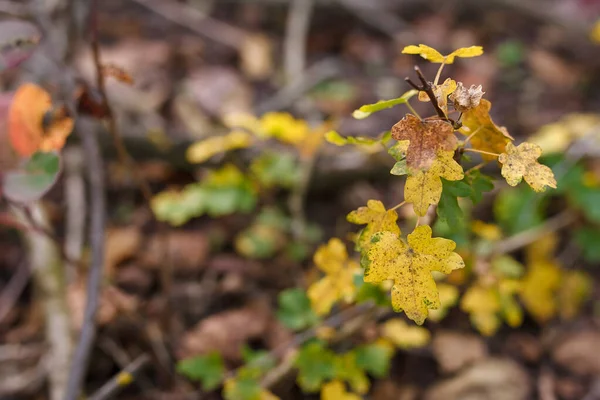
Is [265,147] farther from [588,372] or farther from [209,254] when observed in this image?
[588,372]

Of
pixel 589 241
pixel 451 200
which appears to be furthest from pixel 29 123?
pixel 589 241

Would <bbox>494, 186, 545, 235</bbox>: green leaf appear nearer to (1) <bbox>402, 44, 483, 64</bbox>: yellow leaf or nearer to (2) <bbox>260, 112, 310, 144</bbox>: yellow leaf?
(2) <bbox>260, 112, 310, 144</bbox>: yellow leaf

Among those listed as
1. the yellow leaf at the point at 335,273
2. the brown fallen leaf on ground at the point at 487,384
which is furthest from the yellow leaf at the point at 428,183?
the brown fallen leaf on ground at the point at 487,384

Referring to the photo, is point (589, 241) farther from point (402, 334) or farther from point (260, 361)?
point (260, 361)

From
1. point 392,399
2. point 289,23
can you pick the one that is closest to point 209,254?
point 392,399

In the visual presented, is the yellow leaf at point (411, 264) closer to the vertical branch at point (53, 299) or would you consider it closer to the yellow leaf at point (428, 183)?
the yellow leaf at point (428, 183)

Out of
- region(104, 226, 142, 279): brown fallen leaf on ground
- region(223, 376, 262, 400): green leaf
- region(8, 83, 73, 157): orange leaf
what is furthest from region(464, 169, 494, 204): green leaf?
region(104, 226, 142, 279): brown fallen leaf on ground
